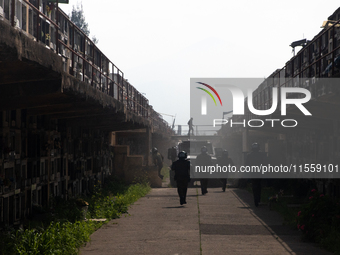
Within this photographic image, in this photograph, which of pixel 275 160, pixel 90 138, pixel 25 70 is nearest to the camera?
pixel 25 70

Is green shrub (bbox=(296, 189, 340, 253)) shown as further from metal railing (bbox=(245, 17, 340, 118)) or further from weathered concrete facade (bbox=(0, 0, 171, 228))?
weathered concrete facade (bbox=(0, 0, 171, 228))

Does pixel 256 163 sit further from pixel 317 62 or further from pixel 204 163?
pixel 204 163

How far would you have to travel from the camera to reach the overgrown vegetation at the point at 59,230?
7518 mm

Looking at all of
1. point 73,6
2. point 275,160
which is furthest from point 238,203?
point 73,6

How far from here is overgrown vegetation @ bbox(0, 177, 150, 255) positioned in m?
7.52

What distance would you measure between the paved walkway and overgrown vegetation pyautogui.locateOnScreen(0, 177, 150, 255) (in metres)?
0.26

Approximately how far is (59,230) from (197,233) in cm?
264

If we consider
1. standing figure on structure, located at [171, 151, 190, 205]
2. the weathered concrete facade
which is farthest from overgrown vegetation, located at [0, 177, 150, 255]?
standing figure on structure, located at [171, 151, 190, 205]

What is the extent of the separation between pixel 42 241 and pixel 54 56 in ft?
9.15

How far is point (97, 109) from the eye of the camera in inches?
492

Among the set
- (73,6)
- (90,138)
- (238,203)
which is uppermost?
(73,6)

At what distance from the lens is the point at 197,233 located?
985 cm

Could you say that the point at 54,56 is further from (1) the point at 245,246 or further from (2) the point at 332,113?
(2) the point at 332,113

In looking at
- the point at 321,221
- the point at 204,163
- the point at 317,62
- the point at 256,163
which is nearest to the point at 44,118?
Answer: the point at 256,163
